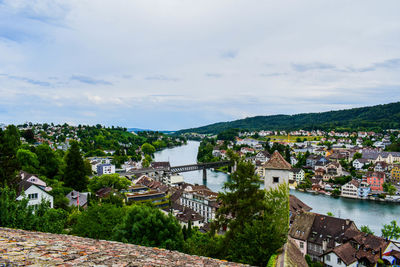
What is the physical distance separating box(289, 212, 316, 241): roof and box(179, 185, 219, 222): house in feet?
26.8

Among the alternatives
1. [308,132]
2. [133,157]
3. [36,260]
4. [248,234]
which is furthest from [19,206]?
[308,132]

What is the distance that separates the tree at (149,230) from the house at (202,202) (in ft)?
54.9

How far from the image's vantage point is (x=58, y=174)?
28938 mm

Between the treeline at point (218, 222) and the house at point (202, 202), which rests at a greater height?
the treeline at point (218, 222)

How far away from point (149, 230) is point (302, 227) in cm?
1401

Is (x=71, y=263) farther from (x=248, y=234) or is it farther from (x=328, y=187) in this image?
(x=328, y=187)

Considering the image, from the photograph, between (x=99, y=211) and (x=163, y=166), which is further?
(x=163, y=166)

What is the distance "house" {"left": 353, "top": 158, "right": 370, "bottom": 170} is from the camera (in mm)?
60469

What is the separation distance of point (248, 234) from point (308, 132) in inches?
5245

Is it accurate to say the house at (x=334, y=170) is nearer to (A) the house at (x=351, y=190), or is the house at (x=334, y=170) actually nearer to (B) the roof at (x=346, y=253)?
(A) the house at (x=351, y=190)

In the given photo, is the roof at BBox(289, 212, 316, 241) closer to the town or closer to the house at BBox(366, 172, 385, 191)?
the town

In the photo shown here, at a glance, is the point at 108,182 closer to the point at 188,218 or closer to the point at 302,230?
the point at 188,218

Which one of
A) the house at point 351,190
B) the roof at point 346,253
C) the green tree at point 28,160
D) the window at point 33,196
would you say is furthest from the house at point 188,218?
the house at point 351,190

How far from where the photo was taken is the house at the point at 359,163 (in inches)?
2381
